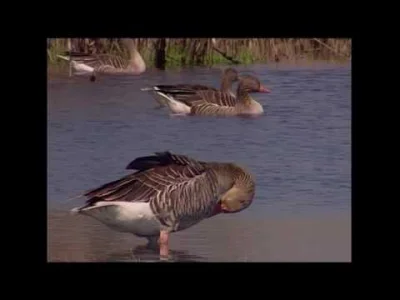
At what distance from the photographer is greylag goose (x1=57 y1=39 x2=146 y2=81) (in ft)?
23.7

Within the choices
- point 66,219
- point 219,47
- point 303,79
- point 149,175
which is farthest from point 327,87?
point 66,219

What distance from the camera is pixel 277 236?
7027mm

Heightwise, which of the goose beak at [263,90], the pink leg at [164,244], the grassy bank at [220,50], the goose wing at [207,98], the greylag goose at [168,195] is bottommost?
the pink leg at [164,244]

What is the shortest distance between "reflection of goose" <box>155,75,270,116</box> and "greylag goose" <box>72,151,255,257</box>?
1.01 feet

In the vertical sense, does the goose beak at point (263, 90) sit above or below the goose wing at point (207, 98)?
above

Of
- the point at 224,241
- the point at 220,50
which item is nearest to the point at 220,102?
the point at 220,50

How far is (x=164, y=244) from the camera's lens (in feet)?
23.1

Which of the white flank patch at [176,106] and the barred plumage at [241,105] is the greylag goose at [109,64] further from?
the barred plumage at [241,105]

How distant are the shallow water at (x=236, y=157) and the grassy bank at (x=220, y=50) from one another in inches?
3.4

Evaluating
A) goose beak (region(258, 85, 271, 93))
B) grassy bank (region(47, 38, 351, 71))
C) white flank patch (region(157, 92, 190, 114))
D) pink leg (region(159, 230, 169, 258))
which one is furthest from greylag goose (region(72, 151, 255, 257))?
grassy bank (region(47, 38, 351, 71))

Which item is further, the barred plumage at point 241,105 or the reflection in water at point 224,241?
the barred plumage at point 241,105

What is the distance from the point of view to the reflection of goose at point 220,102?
7176 mm

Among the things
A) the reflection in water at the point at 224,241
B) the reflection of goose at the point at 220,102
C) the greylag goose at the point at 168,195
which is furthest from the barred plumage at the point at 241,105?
the reflection in water at the point at 224,241

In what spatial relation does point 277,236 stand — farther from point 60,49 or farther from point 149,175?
point 60,49
